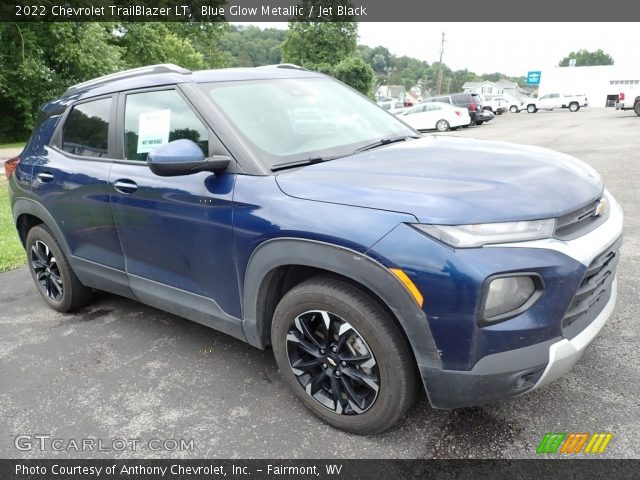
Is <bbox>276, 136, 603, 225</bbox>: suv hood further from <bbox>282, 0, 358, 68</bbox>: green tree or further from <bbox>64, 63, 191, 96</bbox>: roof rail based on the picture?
<bbox>282, 0, 358, 68</bbox>: green tree

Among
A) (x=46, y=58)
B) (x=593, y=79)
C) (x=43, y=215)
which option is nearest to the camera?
(x=43, y=215)

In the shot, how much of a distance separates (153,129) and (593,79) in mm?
63240

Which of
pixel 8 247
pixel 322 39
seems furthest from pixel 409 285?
pixel 322 39

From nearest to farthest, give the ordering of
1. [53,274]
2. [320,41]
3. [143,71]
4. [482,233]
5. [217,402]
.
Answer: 1. [482,233]
2. [217,402]
3. [143,71]
4. [53,274]
5. [320,41]

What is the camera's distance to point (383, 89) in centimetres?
10112

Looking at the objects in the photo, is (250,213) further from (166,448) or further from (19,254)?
(19,254)

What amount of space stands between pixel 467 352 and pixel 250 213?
1.23m

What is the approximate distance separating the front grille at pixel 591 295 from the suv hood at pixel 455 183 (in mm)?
279

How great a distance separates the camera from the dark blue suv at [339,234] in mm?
1984

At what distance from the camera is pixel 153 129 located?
312 cm

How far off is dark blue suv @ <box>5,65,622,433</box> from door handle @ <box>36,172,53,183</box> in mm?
67

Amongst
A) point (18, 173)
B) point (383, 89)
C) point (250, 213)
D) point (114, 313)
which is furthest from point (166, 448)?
point (383, 89)

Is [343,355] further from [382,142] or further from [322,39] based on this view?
[322,39]

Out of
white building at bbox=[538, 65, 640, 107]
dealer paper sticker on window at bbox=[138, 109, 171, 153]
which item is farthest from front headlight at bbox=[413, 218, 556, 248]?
white building at bbox=[538, 65, 640, 107]
